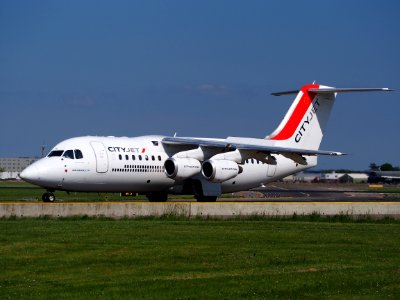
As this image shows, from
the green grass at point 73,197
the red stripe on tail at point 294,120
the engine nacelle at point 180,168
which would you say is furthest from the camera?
the red stripe on tail at point 294,120

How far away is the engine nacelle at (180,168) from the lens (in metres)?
41.5

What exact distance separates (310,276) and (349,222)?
14287 millimetres

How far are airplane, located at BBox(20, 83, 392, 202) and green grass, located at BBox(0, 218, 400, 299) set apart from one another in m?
12.4

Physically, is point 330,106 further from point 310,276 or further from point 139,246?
point 310,276

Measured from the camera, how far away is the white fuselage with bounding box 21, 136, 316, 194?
3847 cm

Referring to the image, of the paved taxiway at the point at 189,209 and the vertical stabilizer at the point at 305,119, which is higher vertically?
the vertical stabilizer at the point at 305,119

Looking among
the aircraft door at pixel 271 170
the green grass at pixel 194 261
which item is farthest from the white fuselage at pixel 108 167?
the green grass at pixel 194 261

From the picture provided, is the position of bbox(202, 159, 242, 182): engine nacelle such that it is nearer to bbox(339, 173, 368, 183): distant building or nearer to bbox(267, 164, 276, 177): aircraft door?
bbox(267, 164, 276, 177): aircraft door

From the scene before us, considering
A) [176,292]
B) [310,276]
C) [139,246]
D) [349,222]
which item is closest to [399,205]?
[349,222]

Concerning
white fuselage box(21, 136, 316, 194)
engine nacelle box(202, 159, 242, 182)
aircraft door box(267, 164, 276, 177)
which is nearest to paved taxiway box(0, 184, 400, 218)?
white fuselage box(21, 136, 316, 194)

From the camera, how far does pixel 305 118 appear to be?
4731 centimetres

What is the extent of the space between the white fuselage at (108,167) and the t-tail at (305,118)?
358 centimetres

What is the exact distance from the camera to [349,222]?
30188 millimetres

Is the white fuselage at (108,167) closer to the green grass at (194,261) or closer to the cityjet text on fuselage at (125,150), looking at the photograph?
the cityjet text on fuselage at (125,150)
